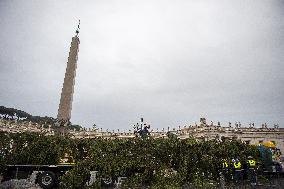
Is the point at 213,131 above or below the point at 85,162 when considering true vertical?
above

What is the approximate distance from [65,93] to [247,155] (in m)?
29.2

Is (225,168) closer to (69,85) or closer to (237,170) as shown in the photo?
(237,170)

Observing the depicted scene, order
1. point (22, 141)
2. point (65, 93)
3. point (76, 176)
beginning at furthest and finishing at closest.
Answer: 1. point (65, 93)
2. point (22, 141)
3. point (76, 176)

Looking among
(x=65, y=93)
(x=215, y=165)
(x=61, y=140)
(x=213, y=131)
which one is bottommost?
(x=215, y=165)

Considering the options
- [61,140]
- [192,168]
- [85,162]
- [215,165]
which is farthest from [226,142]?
[61,140]

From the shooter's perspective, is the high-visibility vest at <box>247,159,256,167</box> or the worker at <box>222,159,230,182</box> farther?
the high-visibility vest at <box>247,159,256,167</box>

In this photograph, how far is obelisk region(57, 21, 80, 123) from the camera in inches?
1357

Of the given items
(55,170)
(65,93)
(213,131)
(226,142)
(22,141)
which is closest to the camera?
(226,142)

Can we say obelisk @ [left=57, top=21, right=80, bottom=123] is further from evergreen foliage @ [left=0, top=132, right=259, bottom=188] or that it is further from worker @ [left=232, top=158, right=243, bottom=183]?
worker @ [left=232, top=158, right=243, bottom=183]

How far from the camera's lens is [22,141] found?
1155 cm

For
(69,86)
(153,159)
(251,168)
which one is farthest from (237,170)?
(69,86)

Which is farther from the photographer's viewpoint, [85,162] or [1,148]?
[1,148]

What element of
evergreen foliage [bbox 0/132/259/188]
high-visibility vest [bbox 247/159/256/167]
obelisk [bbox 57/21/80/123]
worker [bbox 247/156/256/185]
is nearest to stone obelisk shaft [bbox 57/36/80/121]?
obelisk [bbox 57/21/80/123]

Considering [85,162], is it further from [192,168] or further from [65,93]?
[65,93]
